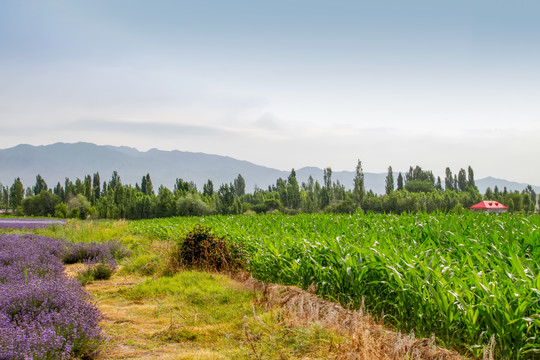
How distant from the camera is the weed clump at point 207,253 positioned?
9.13 meters

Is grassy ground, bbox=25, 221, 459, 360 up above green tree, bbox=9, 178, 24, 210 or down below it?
above

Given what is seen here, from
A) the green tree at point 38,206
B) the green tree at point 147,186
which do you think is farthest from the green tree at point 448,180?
the green tree at point 38,206

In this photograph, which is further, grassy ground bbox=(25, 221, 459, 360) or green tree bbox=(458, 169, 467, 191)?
green tree bbox=(458, 169, 467, 191)

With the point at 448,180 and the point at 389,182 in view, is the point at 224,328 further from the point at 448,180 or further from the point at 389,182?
the point at 448,180

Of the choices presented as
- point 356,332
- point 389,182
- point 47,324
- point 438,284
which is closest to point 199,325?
point 47,324

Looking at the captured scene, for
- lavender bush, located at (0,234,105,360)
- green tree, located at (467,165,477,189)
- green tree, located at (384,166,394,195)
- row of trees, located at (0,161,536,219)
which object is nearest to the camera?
lavender bush, located at (0,234,105,360)

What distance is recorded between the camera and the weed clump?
30.0ft

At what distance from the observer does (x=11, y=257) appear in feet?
28.1

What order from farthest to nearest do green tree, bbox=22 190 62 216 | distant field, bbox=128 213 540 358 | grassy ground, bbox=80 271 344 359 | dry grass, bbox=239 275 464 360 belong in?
green tree, bbox=22 190 62 216 → grassy ground, bbox=80 271 344 359 → distant field, bbox=128 213 540 358 → dry grass, bbox=239 275 464 360

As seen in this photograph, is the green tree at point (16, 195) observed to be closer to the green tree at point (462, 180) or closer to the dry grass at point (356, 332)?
the dry grass at point (356, 332)

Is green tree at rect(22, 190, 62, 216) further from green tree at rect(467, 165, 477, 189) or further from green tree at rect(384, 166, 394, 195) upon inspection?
green tree at rect(467, 165, 477, 189)

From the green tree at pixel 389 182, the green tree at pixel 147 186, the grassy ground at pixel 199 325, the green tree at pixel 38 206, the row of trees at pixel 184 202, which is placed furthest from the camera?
the green tree at pixel 389 182

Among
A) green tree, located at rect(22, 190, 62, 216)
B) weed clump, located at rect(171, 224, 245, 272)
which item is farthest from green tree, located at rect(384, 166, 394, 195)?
weed clump, located at rect(171, 224, 245, 272)

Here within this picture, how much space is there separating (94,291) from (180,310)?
9.94ft
